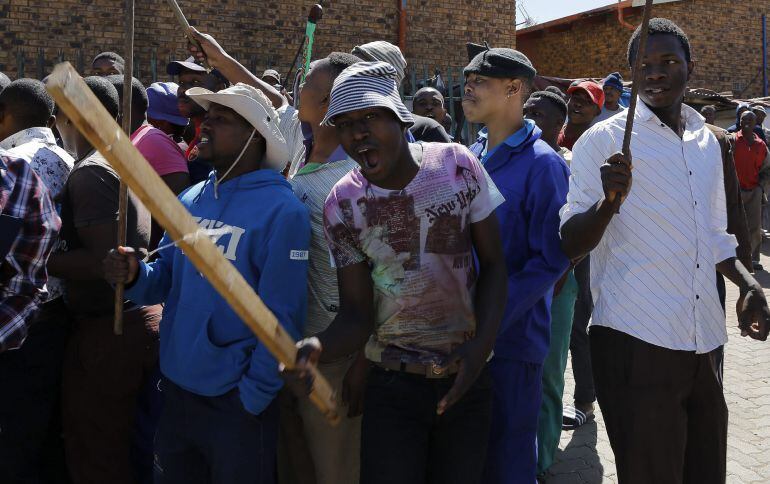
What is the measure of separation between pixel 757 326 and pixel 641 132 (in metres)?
0.83

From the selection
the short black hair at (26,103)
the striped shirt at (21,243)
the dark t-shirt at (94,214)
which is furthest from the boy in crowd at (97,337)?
the short black hair at (26,103)

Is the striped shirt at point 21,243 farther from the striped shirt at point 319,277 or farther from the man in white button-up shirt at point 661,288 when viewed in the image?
the man in white button-up shirt at point 661,288

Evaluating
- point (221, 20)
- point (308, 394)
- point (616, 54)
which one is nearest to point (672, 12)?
point (616, 54)

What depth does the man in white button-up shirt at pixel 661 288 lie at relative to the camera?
9.14 ft

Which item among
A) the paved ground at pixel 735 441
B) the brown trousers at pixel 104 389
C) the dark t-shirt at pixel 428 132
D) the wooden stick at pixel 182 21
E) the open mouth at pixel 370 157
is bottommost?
the paved ground at pixel 735 441

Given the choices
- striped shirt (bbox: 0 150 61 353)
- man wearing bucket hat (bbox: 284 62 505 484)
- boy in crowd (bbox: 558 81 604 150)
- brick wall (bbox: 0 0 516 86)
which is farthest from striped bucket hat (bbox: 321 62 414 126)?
brick wall (bbox: 0 0 516 86)

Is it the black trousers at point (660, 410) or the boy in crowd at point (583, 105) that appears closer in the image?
the black trousers at point (660, 410)

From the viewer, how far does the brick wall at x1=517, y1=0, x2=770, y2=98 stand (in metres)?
19.4

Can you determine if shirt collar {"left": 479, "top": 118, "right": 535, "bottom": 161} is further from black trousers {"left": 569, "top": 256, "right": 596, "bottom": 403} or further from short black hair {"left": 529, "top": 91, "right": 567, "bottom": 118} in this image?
black trousers {"left": 569, "top": 256, "right": 596, "bottom": 403}

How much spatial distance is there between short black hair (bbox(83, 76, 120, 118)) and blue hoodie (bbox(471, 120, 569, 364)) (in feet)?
5.90

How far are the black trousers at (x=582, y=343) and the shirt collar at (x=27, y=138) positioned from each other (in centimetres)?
330

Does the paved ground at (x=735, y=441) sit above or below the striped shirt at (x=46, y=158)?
below

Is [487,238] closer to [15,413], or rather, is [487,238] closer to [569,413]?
[15,413]

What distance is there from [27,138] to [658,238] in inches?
107
